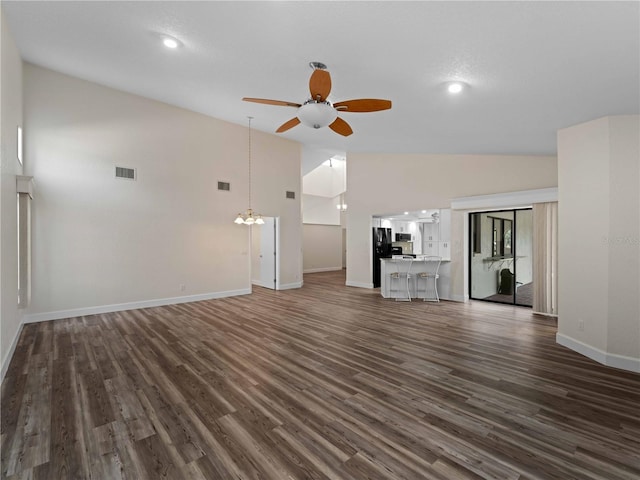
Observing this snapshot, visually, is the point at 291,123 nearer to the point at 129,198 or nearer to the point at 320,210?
the point at 129,198

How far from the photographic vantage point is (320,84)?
9.30 ft

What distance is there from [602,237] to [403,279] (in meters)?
4.36

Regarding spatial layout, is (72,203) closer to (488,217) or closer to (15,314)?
(15,314)

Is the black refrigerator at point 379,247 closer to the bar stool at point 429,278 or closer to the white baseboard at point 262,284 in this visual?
the bar stool at point 429,278

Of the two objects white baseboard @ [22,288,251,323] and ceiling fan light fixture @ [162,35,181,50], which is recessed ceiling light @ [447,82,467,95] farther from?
white baseboard @ [22,288,251,323]

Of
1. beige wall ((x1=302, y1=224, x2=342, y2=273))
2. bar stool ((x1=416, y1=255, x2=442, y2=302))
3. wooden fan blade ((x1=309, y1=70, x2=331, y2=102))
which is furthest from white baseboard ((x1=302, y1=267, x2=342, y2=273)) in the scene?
wooden fan blade ((x1=309, y1=70, x2=331, y2=102))

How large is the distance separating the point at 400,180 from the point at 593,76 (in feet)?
18.8

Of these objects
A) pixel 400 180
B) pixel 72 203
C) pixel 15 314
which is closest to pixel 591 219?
pixel 400 180

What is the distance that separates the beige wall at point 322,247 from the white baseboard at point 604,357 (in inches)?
402

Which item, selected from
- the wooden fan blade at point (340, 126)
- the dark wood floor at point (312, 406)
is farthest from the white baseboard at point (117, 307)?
the wooden fan blade at point (340, 126)

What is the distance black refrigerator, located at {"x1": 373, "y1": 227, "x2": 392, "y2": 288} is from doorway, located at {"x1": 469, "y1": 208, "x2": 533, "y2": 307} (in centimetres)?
261

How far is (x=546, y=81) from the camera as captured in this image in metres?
2.88

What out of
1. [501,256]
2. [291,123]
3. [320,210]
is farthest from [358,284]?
[291,123]

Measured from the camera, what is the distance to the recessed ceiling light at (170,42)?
3701 millimetres
